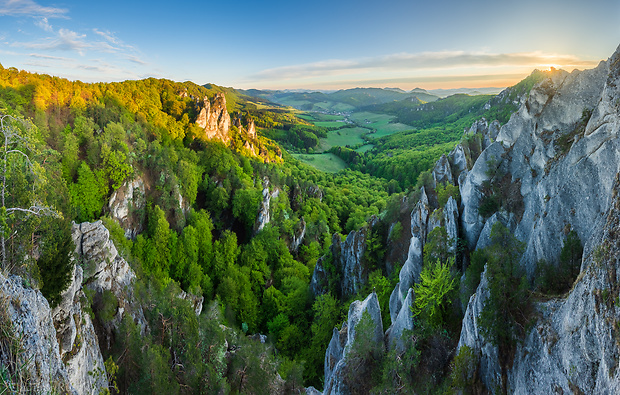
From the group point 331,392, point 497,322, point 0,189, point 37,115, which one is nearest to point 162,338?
point 331,392

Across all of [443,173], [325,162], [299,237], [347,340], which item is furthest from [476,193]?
[325,162]

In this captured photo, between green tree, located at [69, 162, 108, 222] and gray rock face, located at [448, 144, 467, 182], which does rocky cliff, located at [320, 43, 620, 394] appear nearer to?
gray rock face, located at [448, 144, 467, 182]

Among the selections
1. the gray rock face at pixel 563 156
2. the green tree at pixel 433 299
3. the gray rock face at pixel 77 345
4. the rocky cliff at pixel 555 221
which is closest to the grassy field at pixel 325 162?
the rocky cliff at pixel 555 221

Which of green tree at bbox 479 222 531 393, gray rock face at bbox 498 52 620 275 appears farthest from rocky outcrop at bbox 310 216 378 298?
green tree at bbox 479 222 531 393

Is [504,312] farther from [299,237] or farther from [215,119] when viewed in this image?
[215,119]

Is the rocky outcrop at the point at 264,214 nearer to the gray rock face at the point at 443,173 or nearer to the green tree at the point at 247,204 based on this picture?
the green tree at the point at 247,204
